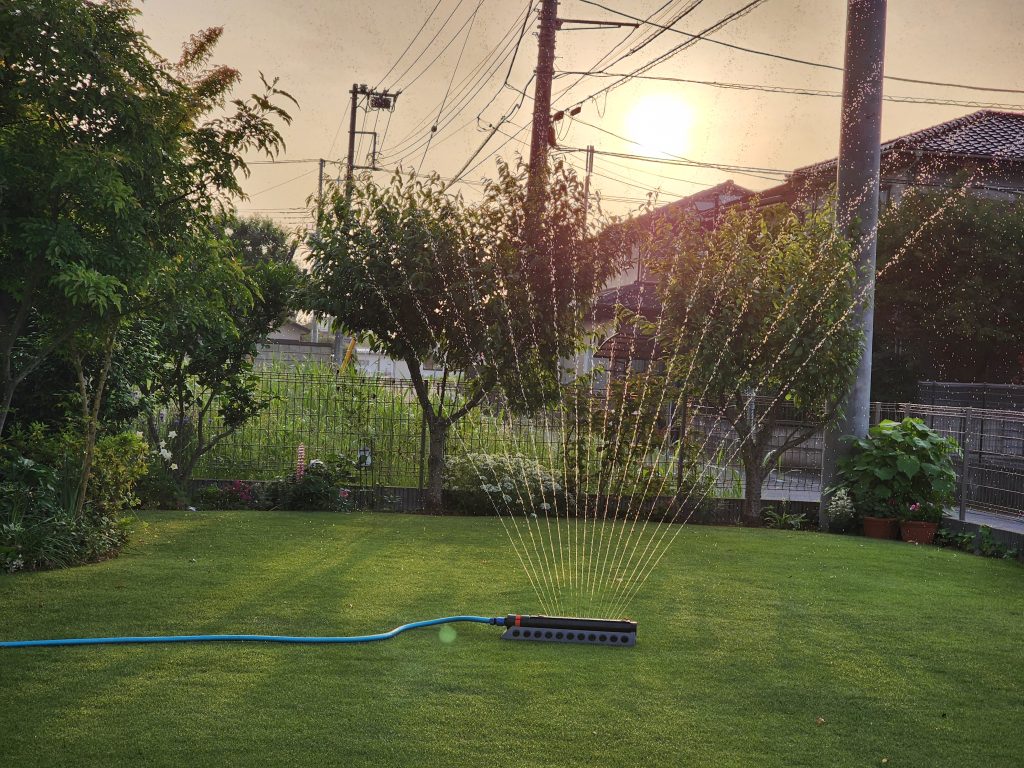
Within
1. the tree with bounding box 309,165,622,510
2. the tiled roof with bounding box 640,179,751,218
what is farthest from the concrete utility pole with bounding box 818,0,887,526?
the tiled roof with bounding box 640,179,751,218

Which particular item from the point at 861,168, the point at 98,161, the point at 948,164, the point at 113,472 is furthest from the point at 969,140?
the point at 98,161

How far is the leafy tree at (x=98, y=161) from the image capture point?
5551mm

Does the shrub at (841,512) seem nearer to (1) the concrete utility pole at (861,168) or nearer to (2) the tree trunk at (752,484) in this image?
(1) the concrete utility pole at (861,168)

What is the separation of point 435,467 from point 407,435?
74 cm

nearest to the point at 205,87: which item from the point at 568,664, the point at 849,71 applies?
the point at 568,664

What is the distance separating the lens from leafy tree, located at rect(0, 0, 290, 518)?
5.55 m

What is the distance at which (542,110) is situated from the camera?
12984 millimetres

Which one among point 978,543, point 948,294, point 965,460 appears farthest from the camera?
point 948,294

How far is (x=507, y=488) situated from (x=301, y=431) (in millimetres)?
2636

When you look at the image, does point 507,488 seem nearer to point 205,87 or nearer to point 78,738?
point 205,87

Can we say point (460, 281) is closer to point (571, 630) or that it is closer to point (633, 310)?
point (571, 630)

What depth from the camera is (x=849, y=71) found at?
1145cm

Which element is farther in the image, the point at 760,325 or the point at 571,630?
the point at 760,325

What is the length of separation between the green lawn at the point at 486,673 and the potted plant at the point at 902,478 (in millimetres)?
2626
